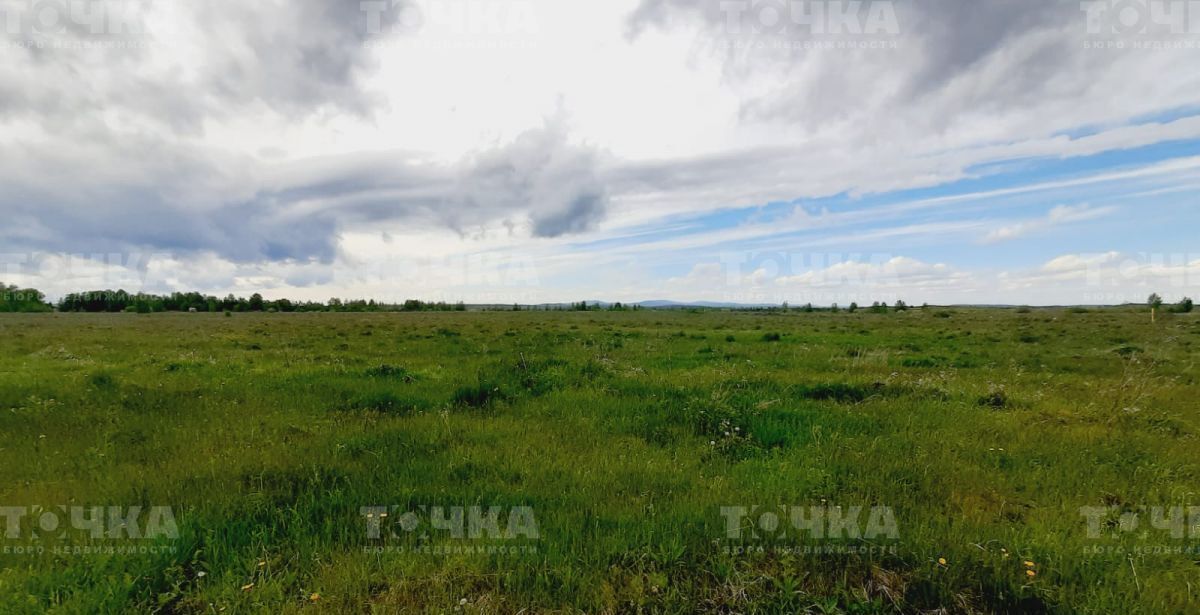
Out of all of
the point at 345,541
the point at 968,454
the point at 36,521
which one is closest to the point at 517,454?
the point at 345,541

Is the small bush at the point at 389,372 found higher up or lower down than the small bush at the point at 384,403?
higher up

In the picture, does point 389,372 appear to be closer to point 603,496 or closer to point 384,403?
point 384,403

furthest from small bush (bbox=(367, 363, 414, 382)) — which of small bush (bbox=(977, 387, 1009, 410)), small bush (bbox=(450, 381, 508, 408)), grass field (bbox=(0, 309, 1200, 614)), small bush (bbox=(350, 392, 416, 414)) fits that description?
small bush (bbox=(977, 387, 1009, 410))

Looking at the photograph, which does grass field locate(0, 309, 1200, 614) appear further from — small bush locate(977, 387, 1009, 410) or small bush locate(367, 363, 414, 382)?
small bush locate(367, 363, 414, 382)

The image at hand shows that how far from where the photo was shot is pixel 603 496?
4691 millimetres

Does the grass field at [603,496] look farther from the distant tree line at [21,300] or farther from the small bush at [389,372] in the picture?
the distant tree line at [21,300]

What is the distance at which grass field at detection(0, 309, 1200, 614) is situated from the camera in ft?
11.1

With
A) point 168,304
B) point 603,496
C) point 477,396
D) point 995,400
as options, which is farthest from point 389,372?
point 168,304

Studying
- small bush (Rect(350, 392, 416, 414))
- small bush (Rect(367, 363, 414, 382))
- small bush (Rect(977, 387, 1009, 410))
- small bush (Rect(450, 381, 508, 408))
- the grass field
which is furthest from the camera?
small bush (Rect(367, 363, 414, 382))

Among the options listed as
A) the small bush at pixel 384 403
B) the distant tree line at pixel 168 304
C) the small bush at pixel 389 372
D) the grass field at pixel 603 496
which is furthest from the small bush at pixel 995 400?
the distant tree line at pixel 168 304

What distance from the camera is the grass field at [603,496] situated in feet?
11.1

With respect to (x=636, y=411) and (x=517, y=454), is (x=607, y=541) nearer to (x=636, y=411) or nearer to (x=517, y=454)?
(x=517, y=454)

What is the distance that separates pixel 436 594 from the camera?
3369 mm

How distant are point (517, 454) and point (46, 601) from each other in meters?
3.77
